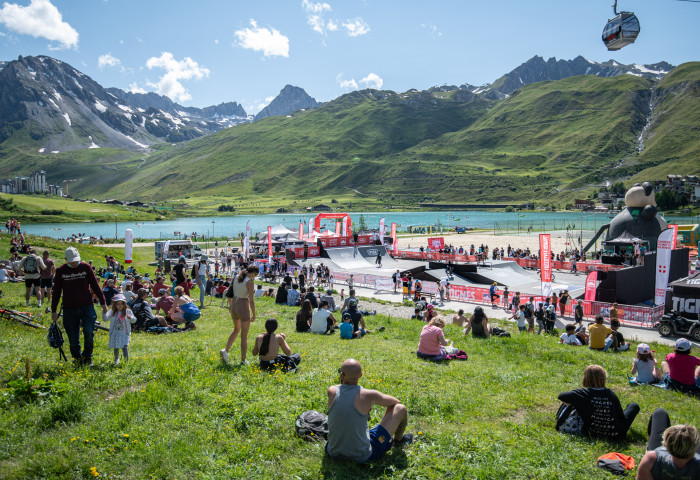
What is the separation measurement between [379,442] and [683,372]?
19.9ft

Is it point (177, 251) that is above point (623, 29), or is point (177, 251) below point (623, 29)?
below

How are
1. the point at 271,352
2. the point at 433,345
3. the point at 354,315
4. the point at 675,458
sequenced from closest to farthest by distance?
the point at 675,458
the point at 271,352
the point at 433,345
the point at 354,315

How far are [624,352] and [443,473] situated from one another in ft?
31.2

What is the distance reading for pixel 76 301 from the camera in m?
6.89

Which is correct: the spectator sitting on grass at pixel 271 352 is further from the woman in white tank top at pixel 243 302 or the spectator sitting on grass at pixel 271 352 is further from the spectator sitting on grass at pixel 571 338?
the spectator sitting on grass at pixel 571 338

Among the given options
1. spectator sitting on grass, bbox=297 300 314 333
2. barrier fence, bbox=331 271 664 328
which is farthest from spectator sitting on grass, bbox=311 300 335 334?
barrier fence, bbox=331 271 664 328

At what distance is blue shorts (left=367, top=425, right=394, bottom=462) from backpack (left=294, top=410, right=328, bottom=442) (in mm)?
673

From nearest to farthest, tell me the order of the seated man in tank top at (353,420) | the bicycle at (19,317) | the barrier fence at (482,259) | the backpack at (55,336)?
1. the seated man in tank top at (353,420)
2. the backpack at (55,336)
3. the bicycle at (19,317)
4. the barrier fence at (482,259)

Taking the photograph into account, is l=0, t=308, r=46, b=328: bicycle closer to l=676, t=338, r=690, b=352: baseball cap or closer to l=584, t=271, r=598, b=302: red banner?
l=676, t=338, r=690, b=352: baseball cap

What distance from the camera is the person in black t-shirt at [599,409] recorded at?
5434mm

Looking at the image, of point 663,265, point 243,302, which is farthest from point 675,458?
point 663,265

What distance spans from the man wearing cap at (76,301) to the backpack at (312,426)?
12.7 ft

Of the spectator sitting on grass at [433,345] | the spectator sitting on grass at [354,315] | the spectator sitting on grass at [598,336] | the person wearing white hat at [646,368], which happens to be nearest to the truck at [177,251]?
the spectator sitting on grass at [354,315]

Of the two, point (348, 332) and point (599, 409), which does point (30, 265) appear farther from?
point (599, 409)
